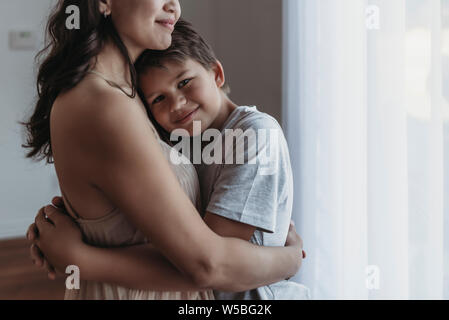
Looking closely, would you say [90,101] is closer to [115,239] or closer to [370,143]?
[115,239]

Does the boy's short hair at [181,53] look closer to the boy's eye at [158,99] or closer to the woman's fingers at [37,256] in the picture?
the boy's eye at [158,99]

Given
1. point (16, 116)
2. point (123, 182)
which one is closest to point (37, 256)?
point (123, 182)

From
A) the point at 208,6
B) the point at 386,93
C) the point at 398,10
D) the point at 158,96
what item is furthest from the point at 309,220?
the point at 208,6

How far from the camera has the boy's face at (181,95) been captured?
3.24 feet

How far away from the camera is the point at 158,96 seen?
1.02 m

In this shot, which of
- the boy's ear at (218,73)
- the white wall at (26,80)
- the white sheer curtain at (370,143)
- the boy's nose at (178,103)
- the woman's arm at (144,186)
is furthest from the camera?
the white wall at (26,80)

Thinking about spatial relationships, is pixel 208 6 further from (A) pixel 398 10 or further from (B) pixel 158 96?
(B) pixel 158 96

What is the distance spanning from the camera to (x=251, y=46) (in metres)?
2.73

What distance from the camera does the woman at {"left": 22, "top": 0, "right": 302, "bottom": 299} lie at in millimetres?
693

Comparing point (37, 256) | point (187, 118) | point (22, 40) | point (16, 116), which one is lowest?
point (37, 256)

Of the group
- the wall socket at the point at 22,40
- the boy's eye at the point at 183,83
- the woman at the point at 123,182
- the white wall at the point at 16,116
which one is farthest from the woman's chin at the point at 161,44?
the wall socket at the point at 22,40

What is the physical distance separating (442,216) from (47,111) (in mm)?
1167

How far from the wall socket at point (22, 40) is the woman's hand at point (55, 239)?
3013 millimetres

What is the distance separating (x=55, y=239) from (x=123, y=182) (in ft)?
0.70
